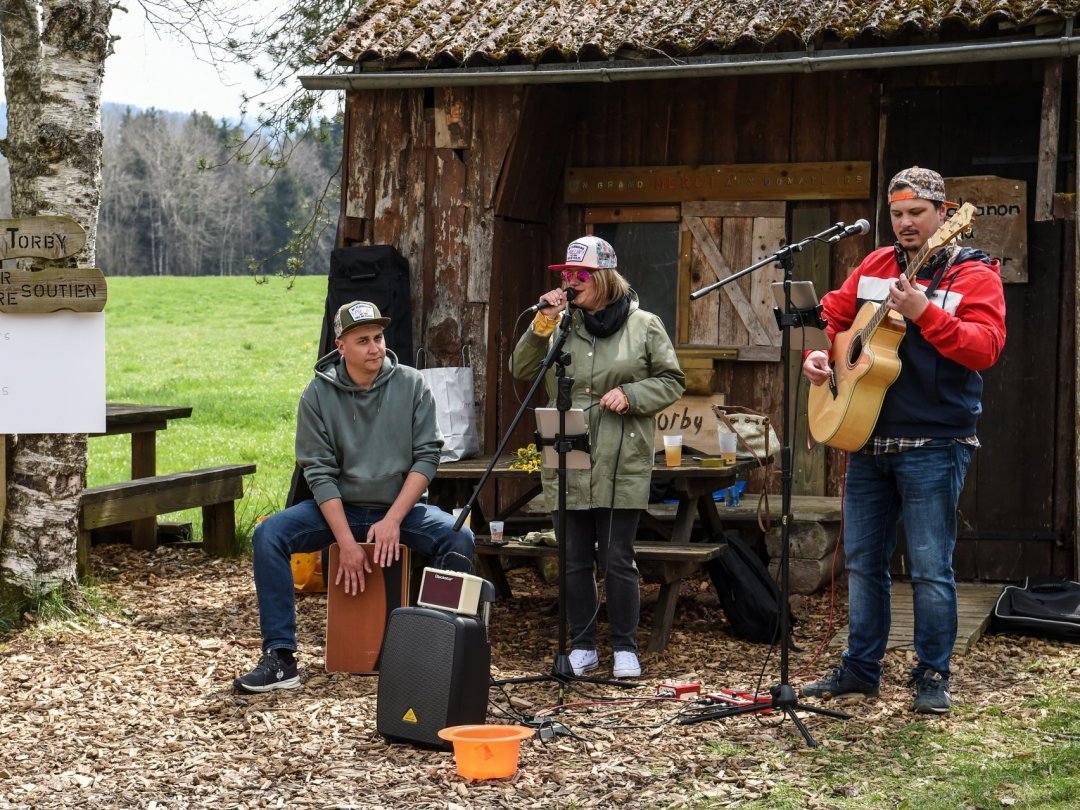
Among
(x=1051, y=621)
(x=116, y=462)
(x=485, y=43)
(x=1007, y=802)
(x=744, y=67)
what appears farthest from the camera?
(x=116, y=462)

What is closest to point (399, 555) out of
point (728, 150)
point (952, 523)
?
point (952, 523)

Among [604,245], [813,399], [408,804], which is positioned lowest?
[408,804]

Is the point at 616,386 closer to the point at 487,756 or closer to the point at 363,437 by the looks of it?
the point at 363,437

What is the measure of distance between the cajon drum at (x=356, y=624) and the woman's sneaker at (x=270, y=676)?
279 millimetres

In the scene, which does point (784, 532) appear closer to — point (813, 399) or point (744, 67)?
point (813, 399)

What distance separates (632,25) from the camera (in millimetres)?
7457

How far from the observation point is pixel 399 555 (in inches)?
231

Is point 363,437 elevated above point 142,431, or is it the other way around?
point 363,437

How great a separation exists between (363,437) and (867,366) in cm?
221

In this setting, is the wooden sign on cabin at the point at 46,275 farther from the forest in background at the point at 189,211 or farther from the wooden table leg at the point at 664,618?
the forest in background at the point at 189,211

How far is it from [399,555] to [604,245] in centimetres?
161

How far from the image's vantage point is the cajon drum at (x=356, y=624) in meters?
5.89

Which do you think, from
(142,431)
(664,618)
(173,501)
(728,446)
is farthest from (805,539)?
(142,431)

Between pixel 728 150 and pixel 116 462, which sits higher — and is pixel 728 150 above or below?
above
